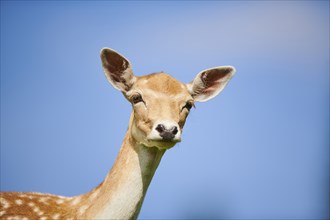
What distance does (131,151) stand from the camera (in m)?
4.15

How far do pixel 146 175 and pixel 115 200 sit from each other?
1.19ft

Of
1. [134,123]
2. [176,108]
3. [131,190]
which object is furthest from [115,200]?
[176,108]

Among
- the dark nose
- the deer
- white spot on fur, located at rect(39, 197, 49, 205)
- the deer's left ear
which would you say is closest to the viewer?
the dark nose

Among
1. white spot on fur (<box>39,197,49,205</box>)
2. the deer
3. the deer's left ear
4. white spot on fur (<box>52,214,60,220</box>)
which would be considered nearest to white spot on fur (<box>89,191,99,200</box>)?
the deer

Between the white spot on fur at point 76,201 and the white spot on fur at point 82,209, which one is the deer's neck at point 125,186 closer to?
the white spot on fur at point 82,209

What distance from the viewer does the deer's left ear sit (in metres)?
4.71

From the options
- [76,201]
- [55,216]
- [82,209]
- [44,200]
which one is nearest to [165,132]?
[82,209]

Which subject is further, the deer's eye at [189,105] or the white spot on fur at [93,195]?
the deer's eye at [189,105]

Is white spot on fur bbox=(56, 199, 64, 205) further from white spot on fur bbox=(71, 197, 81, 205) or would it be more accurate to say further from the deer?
white spot on fur bbox=(71, 197, 81, 205)

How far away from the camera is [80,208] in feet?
13.7

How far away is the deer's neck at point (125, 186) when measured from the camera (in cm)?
391

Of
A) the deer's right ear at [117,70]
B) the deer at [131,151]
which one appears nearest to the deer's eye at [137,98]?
the deer at [131,151]

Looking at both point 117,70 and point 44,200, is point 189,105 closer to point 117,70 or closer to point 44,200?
point 117,70

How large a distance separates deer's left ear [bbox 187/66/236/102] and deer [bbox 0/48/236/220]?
0.06 ft
